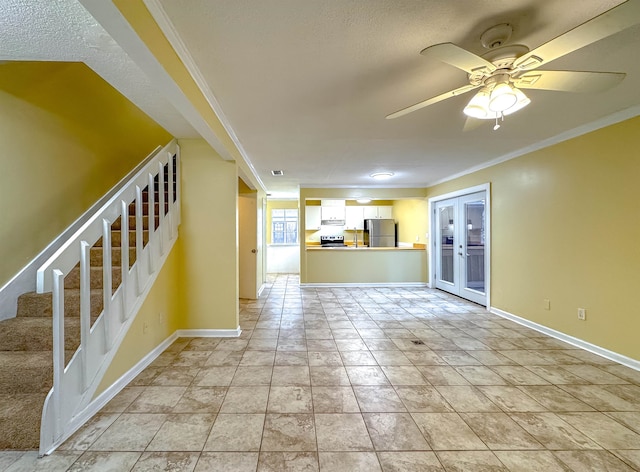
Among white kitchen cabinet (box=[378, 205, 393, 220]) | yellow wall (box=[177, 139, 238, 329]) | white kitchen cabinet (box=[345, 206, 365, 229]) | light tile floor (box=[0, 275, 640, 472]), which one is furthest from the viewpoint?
white kitchen cabinet (box=[378, 205, 393, 220])

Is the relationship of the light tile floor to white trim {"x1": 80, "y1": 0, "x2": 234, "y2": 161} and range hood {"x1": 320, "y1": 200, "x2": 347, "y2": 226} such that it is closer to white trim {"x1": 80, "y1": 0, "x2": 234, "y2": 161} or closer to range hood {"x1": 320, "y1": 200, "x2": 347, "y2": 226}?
white trim {"x1": 80, "y1": 0, "x2": 234, "y2": 161}

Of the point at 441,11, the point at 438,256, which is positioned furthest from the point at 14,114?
the point at 438,256

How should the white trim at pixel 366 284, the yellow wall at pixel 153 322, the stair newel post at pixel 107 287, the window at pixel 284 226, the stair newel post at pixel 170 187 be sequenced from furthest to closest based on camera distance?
1. the window at pixel 284 226
2. the white trim at pixel 366 284
3. the stair newel post at pixel 170 187
4. the yellow wall at pixel 153 322
5. the stair newel post at pixel 107 287

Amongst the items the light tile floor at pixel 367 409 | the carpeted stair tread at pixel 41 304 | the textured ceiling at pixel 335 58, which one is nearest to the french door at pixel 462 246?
the light tile floor at pixel 367 409

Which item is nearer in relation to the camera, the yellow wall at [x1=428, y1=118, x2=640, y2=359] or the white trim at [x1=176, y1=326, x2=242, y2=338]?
the yellow wall at [x1=428, y1=118, x2=640, y2=359]

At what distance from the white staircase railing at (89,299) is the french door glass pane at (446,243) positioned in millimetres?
5115

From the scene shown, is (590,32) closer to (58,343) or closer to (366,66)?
(366,66)

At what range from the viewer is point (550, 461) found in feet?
5.03

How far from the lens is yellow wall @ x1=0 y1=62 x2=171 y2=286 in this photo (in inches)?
95.9

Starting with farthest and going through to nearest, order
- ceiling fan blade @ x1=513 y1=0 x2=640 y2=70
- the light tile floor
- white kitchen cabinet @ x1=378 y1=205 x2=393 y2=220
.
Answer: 1. white kitchen cabinet @ x1=378 y1=205 x2=393 y2=220
2. the light tile floor
3. ceiling fan blade @ x1=513 y1=0 x2=640 y2=70

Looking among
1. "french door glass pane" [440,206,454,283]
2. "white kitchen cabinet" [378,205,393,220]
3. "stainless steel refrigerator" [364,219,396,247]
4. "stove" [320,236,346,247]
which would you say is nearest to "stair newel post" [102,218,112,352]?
"french door glass pane" [440,206,454,283]

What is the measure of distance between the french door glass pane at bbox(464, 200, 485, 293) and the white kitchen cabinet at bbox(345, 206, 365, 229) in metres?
3.52

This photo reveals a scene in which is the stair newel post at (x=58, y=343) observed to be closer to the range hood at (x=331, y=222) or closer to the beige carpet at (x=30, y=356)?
the beige carpet at (x=30, y=356)

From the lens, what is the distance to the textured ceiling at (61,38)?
4.49ft
